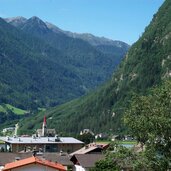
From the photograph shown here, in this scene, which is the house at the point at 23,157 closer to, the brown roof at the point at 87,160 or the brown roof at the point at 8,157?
the brown roof at the point at 8,157

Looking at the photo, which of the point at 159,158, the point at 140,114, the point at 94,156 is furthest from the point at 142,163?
the point at 94,156

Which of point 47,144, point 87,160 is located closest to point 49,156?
point 87,160

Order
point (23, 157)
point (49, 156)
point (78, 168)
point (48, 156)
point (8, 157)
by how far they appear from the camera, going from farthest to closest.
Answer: point (49, 156)
point (48, 156)
point (23, 157)
point (8, 157)
point (78, 168)

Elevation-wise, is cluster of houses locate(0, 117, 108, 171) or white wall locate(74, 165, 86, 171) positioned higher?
cluster of houses locate(0, 117, 108, 171)

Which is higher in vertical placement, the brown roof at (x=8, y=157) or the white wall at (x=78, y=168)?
the brown roof at (x=8, y=157)

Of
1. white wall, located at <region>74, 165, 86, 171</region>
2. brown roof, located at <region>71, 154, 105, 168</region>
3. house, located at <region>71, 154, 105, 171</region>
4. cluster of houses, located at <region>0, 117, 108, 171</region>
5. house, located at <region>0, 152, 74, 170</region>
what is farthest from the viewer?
house, located at <region>0, 152, 74, 170</region>

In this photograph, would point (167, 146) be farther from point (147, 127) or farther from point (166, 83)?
point (166, 83)

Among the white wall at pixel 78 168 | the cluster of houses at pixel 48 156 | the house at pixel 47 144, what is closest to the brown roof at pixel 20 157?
the cluster of houses at pixel 48 156

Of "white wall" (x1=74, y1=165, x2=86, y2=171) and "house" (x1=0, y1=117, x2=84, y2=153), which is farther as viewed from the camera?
"house" (x1=0, y1=117, x2=84, y2=153)

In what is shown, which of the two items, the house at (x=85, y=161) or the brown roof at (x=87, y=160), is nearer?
the house at (x=85, y=161)

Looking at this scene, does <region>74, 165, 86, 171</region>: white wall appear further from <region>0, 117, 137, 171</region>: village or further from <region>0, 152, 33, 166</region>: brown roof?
<region>0, 152, 33, 166</region>: brown roof

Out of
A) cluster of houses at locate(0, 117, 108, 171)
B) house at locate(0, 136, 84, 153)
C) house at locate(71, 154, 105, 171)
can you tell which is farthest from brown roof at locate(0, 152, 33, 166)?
house at locate(0, 136, 84, 153)

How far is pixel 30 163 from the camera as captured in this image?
230 feet

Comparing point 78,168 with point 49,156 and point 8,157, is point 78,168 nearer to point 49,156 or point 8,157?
point 49,156
